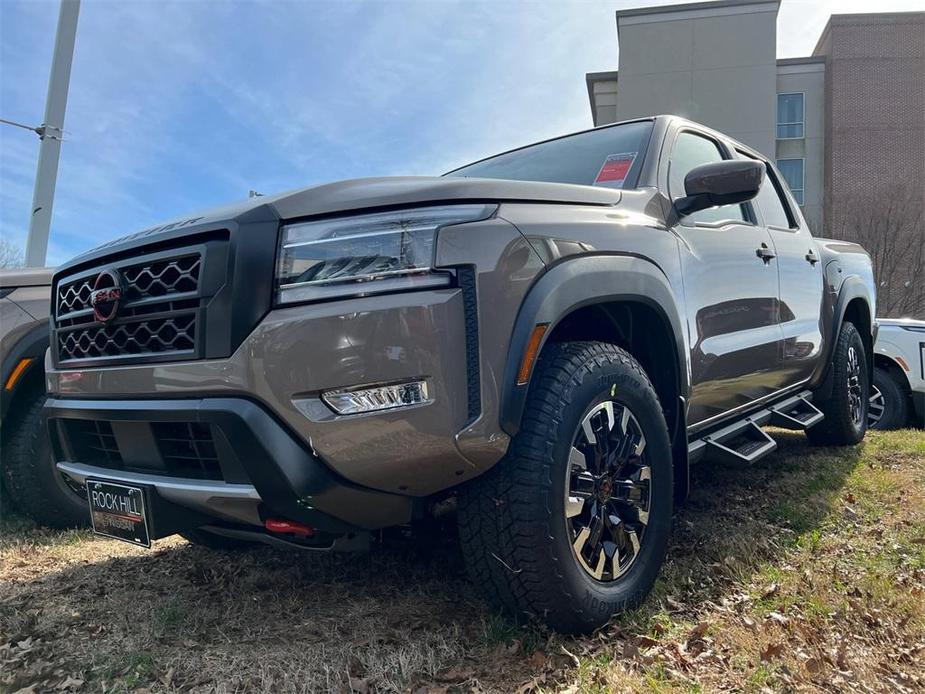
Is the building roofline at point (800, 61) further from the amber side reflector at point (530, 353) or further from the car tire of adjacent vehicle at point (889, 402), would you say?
the amber side reflector at point (530, 353)

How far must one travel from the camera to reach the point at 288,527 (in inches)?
77.1

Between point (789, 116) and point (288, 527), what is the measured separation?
31.0 meters

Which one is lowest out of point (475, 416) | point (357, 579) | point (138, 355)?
Result: point (357, 579)

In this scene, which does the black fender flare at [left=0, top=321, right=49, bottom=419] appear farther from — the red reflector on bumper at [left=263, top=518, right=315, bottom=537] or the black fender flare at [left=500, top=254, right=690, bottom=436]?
the black fender flare at [left=500, top=254, right=690, bottom=436]

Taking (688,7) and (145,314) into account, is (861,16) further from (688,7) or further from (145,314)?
(145,314)

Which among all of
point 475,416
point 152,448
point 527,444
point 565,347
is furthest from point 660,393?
point 152,448

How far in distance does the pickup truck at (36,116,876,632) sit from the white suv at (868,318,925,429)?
15.9 ft

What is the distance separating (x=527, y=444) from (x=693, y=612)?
3.27 feet

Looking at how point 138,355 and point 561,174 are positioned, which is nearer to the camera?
point 138,355

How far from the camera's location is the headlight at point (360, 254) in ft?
5.97

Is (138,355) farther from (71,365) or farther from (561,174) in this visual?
A: (561,174)

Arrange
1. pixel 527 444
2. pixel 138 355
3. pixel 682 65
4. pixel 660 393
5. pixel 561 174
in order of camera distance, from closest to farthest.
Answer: pixel 527 444
pixel 138 355
pixel 660 393
pixel 561 174
pixel 682 65

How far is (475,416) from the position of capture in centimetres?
181

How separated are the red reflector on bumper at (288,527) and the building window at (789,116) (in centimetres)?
3045
